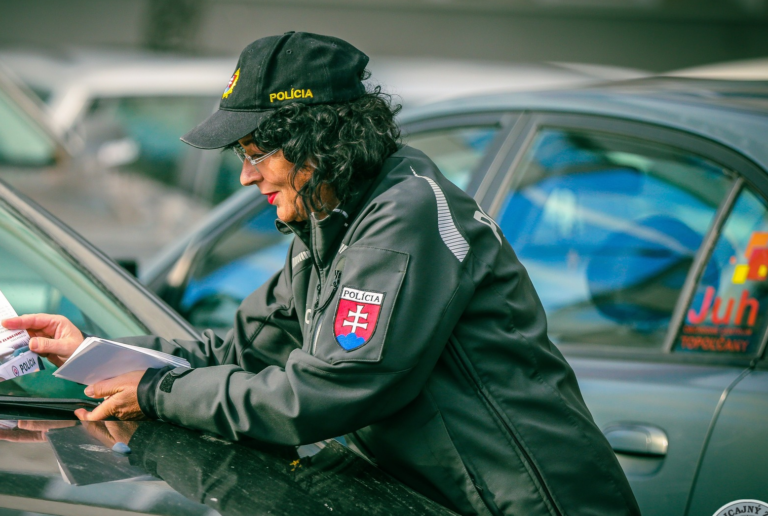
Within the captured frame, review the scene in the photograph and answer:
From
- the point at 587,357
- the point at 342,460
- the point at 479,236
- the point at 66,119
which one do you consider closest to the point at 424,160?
the point at 479,236

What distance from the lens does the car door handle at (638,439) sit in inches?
90.7

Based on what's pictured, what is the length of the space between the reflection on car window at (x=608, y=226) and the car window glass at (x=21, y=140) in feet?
17.4

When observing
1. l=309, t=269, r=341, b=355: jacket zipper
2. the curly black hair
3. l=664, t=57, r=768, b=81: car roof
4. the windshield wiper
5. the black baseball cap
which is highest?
l=664, t=57, r=768, b=81: car roof

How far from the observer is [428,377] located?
1670 mm

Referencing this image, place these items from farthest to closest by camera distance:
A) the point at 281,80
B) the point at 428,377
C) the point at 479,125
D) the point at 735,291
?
the point at 479,125, the point at 735,291, the point at 281,80, the point at 428,377

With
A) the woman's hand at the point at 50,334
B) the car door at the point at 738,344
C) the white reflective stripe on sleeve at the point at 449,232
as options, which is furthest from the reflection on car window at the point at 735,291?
the woman's hand at the point at 50,334

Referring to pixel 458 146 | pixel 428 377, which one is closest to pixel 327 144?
pixel 428 377

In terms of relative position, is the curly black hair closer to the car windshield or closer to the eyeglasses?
the eyeglasses

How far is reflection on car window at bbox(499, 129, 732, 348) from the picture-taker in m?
2.72

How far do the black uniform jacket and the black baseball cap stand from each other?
0.22 meters

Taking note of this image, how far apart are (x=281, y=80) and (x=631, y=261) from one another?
1.51 metres

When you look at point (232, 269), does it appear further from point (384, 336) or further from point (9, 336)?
point (384, 336)

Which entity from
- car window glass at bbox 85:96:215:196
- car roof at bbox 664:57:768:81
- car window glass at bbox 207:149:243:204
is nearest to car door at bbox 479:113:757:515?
car roof at bbox 664:57:768:81

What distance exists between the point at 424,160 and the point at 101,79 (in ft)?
25.0
